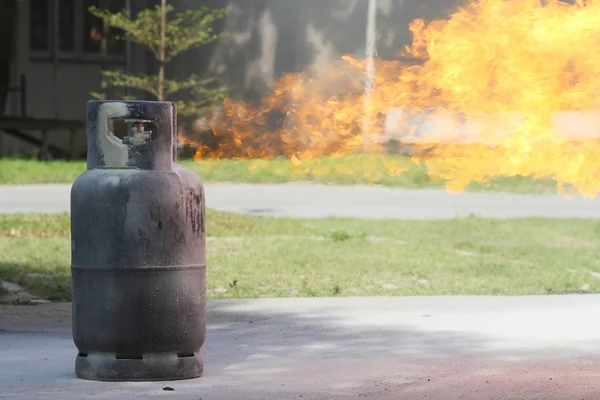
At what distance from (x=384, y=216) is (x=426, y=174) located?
606 centimetres

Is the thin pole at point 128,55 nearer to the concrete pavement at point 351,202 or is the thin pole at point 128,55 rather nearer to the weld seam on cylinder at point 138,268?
the concrete pavement at point 351,202

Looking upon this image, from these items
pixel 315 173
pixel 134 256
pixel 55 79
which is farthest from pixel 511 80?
pixel 55 79

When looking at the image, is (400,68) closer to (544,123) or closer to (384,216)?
(544,123)

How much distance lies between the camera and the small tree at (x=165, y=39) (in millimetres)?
27562

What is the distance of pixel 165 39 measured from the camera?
91.2 feet

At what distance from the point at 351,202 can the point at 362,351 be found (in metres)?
13.0

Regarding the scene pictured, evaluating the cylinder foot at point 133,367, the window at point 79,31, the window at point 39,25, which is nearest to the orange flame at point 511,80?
the cylinder foot at point 133,367

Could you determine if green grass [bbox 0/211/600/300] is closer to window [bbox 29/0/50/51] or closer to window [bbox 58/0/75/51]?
window [bbox 29/0/50/51]

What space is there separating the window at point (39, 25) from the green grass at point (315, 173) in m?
4.47

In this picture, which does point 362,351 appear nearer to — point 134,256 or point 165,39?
point 134,256

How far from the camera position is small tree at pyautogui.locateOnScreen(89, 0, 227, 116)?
27.6 meters

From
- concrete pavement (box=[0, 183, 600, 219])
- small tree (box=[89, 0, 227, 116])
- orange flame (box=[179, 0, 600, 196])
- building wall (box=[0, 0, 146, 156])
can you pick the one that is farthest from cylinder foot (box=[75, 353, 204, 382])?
building wall (box=[0, 0, 146, 156])

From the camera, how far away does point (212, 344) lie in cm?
909

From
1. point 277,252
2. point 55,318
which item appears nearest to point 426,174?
point 277,252
